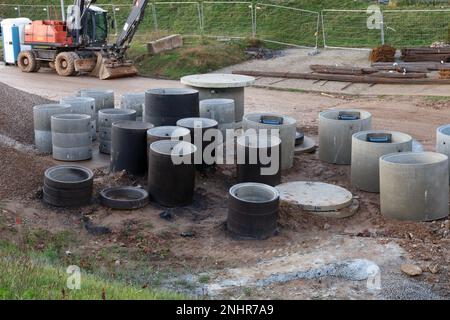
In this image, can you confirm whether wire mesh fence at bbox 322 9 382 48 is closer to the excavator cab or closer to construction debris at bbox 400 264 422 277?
the excavator cab

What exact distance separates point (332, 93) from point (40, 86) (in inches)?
407

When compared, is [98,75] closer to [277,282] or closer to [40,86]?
[40,86]

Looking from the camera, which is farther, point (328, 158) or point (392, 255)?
point (328, 158)

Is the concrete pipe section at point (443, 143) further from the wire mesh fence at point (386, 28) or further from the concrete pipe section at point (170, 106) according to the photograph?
the wire mesh fence at point (386, 28)

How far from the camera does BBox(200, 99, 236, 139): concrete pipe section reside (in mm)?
14789

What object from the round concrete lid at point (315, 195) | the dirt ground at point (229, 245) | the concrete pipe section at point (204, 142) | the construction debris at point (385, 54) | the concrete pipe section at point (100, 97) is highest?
the construction debris at point (385, 54)

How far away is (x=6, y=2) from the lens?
45062 mm

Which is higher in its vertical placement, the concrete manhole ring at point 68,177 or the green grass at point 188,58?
the green grass at point 188,58

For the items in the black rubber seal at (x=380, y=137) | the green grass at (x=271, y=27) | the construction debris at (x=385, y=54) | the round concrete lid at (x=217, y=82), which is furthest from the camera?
the green grass at (x=271, y=27)

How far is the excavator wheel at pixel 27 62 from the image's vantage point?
28.2 meters

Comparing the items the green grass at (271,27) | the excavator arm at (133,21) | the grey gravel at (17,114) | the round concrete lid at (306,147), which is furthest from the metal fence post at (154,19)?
the round concrete lid at (306,147)

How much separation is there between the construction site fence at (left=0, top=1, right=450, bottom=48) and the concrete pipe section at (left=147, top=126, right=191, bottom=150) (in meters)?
15.1

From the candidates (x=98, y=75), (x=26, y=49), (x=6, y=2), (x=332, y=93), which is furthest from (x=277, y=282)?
(x=6, y=2)

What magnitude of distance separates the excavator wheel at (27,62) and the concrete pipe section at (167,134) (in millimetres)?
17113
